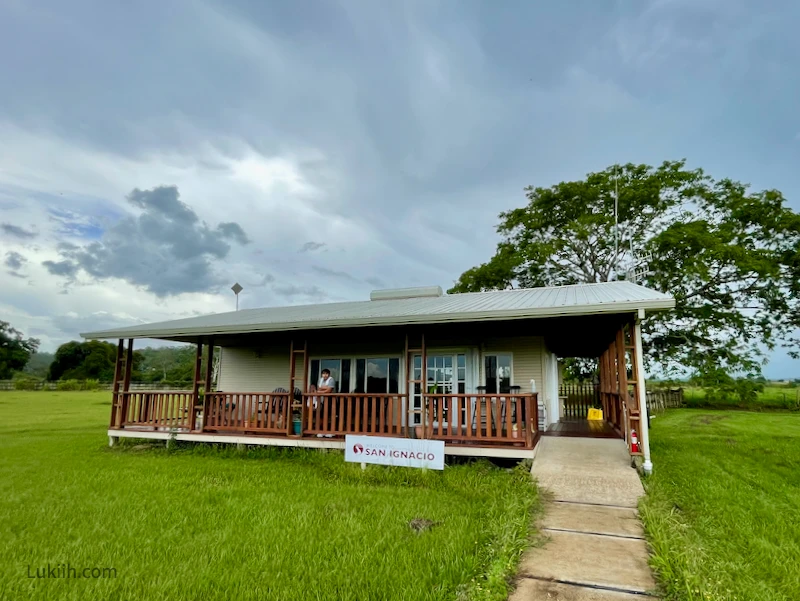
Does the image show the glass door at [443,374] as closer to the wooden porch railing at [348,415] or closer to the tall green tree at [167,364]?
the wooden porch railing at [348,415]

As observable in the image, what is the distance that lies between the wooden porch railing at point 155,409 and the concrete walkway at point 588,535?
7586 mm

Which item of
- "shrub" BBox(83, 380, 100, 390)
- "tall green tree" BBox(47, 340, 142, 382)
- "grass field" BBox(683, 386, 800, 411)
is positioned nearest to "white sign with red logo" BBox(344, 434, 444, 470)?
"grass field" BBox(683, 386, 800, 411)

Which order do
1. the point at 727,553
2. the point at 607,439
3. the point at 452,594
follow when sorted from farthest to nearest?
the point at 607,439
the point at 727,553
the point at 452,594

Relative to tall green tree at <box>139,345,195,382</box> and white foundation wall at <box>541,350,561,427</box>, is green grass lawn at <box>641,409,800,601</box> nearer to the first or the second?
white foundation wall at <box>541,350,561,427</box>

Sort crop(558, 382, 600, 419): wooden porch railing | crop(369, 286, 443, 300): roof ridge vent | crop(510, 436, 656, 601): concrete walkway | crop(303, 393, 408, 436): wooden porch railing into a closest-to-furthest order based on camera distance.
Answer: crop(510, 436, 656, 601): concrete walkway
crop(303, 393, 408, 436): wooden porch railing
crop(369, 286, 443, 300): roof ridge vent
crop(558, 382, 600, 419): wooden porch railing

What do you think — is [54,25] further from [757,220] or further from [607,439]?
[757,220]

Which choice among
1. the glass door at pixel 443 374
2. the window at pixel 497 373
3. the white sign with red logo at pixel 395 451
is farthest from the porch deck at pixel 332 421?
the window at pixel 497 373

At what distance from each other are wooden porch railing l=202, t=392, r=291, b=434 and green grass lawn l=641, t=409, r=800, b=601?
6.58 meters

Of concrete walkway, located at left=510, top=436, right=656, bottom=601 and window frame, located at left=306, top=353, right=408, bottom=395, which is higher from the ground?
window frame, located at left=306, top=353, right=408, bottom=395

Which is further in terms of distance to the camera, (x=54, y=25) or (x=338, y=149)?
(x=338, y=149)

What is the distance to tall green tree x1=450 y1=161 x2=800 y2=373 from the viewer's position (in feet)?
58.4

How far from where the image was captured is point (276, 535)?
4.66 meters

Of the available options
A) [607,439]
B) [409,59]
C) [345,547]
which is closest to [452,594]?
[345,547]

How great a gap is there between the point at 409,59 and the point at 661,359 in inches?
618
